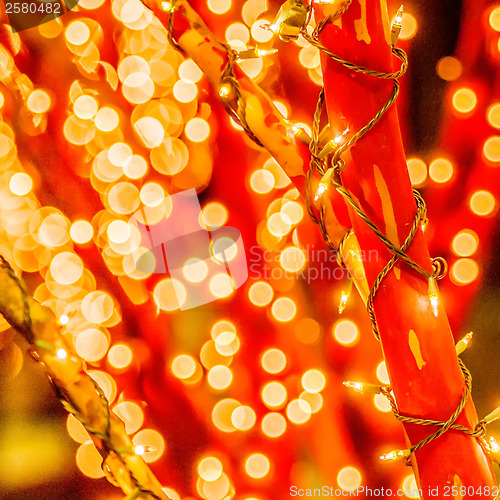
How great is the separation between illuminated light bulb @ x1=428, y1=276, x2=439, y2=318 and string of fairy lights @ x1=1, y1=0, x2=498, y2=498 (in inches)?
20.2

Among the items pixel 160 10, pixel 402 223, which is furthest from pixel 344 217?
pixel 160 10

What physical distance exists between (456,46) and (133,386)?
83cm

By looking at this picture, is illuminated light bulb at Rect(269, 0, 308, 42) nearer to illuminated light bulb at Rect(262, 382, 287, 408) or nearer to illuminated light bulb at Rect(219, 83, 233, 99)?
illuminated light bulb at Rect(219, 83, 233, 99)

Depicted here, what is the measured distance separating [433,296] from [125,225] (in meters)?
0.64

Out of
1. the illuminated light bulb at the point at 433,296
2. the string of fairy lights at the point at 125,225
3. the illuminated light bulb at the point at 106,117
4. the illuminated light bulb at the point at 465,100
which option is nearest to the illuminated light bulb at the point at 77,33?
the string of fairy lights at the point at 125,225

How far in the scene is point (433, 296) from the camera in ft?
1.31

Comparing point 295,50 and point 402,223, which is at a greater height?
point 295,50

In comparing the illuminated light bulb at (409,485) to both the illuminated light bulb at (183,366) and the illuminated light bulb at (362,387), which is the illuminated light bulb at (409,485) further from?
the illuminated light bulb at (362,387)

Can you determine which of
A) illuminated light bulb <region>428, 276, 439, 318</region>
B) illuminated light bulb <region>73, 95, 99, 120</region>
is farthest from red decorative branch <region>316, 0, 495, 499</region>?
illuminated light bulb <region>73, 95, 99, 120</region>

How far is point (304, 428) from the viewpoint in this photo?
35.9 inches

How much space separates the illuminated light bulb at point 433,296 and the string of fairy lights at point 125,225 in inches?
20.2

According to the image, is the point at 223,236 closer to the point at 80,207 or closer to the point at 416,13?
the point at 80,207

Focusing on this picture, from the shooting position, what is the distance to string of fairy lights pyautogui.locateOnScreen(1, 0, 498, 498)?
0.91 m

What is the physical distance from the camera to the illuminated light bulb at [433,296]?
0.40 m
